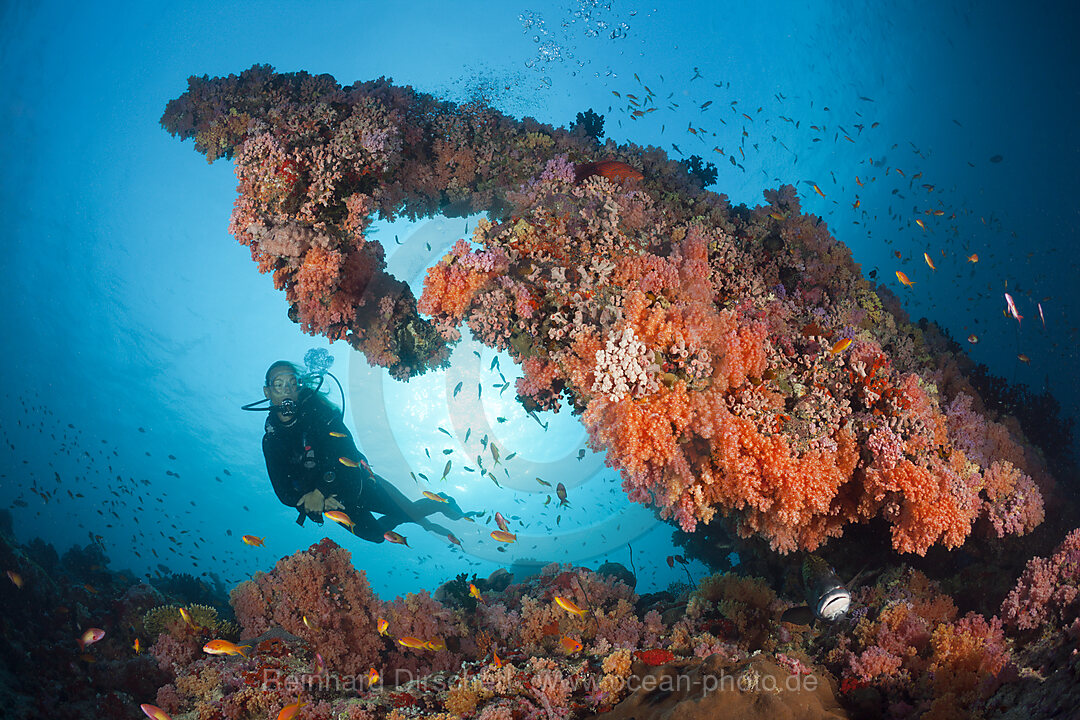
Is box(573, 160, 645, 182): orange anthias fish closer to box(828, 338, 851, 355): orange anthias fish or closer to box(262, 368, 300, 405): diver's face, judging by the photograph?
box(828, 338, 851, 355): orange anthias fish

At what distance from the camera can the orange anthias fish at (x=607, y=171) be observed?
6.19m

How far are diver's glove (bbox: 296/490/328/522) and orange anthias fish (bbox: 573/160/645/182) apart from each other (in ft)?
32.5

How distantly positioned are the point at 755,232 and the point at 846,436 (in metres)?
2.93

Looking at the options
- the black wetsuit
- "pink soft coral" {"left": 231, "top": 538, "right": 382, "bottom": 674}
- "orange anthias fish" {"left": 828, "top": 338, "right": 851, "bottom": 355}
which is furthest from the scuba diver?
"orange anthias fish" {"left": 828, "top": 338, "right": 851, "bottom": 355}

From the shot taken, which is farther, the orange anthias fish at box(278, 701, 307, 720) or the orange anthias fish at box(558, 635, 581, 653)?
the orange anthias fish at box(558, 635, 581, 653)

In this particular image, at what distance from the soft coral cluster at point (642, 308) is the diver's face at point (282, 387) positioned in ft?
17.7

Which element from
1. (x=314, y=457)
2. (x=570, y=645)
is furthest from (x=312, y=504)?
(x=570, y=645)

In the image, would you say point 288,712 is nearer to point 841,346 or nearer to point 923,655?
point 923,655

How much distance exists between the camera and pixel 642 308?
4.46 metres

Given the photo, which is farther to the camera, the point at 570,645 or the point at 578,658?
the point at 570,645

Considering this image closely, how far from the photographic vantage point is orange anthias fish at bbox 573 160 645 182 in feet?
20.3

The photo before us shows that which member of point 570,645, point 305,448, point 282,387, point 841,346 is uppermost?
point 282,387

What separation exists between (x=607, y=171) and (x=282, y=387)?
9.24 meters

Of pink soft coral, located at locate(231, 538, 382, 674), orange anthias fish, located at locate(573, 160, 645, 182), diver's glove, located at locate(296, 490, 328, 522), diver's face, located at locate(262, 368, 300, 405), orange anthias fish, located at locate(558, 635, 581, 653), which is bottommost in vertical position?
orange anthias fish, located at locate(558, 635, 581, 653)
